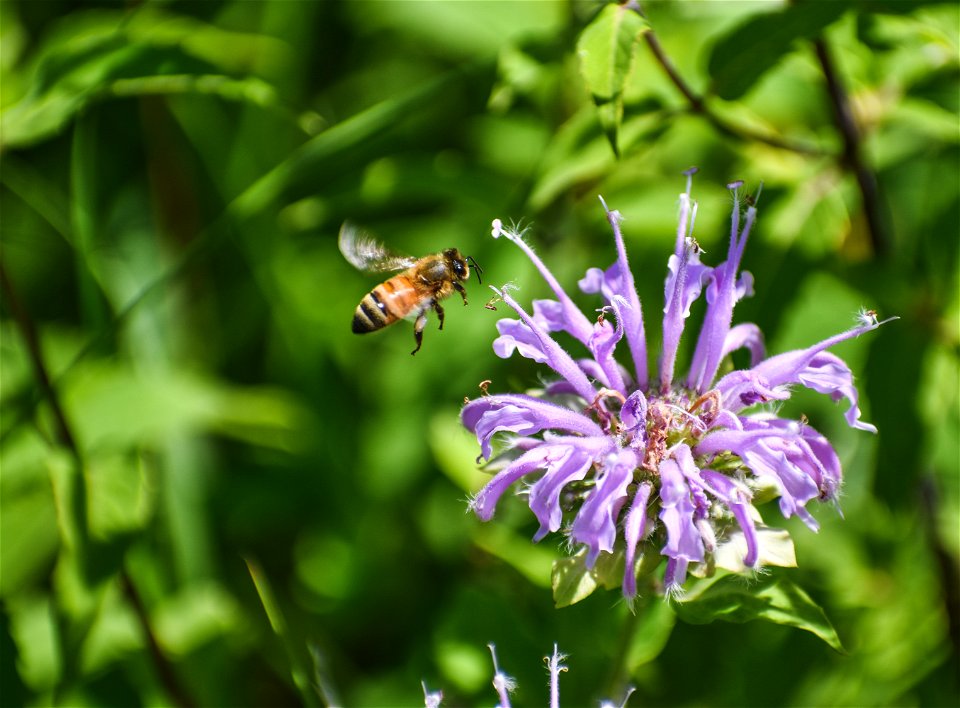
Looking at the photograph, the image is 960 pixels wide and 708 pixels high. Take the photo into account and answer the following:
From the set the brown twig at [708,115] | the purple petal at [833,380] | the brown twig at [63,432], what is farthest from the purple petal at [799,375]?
the brown twig at [63,432]

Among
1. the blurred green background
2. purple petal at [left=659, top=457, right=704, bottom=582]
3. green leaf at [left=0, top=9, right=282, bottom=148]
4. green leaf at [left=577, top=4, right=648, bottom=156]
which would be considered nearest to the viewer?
purple petal at [left=659, top=457, right=704, bottom=582]

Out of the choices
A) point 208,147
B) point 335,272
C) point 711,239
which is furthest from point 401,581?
point 208,147

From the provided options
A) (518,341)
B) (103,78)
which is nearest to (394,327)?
(103,78)

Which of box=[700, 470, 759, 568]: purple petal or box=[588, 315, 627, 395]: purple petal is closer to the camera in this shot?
box=[700, 470, 759, 568]: purple petal

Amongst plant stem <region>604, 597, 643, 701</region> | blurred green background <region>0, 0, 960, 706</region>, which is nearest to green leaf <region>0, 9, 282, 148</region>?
blurred green background <region>0, 0, 960, 706</region>

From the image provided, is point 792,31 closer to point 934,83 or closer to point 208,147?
point 934,83

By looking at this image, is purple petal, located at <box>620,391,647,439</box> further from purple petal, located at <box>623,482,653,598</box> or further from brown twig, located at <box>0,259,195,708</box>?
brown twig, located at <box>0,259,195,708</box>

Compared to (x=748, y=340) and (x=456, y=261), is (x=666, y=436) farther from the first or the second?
(x=456, y=261)
